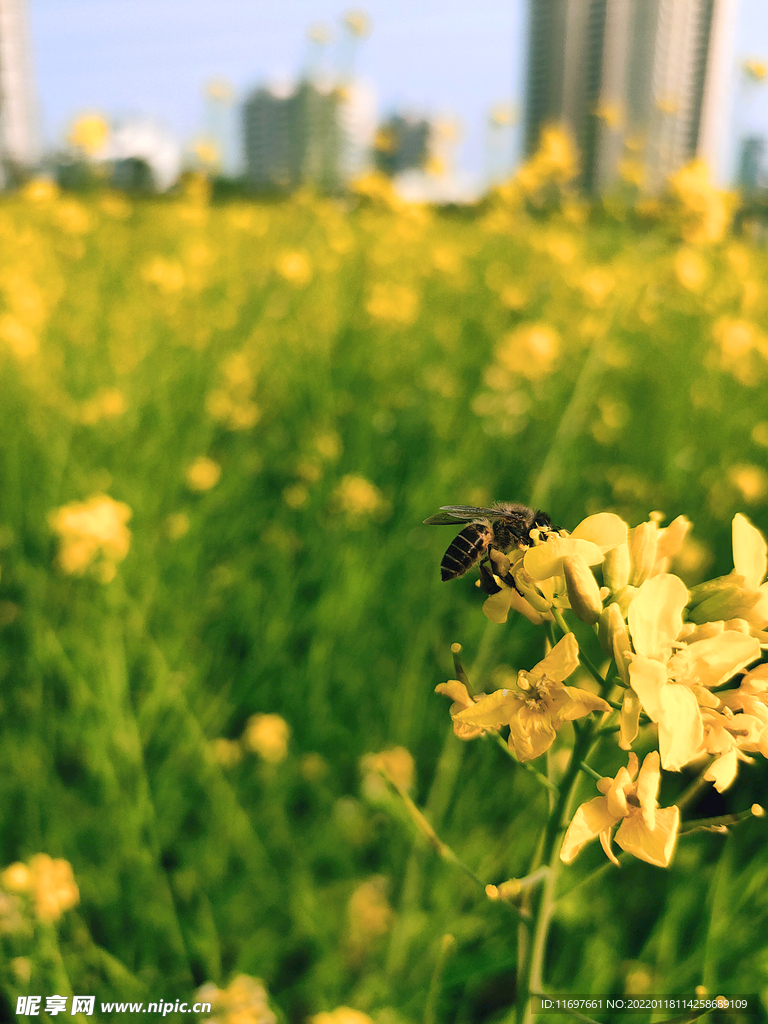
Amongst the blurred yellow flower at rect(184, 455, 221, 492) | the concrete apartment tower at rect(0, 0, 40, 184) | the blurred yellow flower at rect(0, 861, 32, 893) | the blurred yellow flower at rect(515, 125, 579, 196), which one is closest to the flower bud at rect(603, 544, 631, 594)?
the blurred yellow flower at rect(0, 861, 32, 893)

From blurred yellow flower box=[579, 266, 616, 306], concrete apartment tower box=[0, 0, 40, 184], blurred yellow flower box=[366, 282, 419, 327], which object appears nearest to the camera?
blurred yellow flower box=[366, 282, 419, 327]

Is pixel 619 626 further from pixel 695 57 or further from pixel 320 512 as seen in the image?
pixel 695 57

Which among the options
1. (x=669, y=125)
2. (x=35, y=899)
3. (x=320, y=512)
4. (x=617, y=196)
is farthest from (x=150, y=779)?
(x=669, y=125)

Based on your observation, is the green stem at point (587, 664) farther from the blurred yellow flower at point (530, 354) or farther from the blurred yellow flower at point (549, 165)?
the blurred yellow flower at point (549, 165)

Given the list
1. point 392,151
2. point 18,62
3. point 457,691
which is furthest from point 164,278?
point 18,62

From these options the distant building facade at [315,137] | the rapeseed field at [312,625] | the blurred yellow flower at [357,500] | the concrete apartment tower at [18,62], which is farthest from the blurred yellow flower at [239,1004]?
the concrete apartment tower at [18,62]

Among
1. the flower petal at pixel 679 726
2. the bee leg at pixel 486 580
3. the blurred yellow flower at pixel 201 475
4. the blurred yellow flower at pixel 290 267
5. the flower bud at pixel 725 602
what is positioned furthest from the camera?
the blurred yellow flower at pixel 290 267

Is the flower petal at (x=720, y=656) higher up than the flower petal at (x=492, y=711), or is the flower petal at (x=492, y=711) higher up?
the flower petal at (x=720, y=656)

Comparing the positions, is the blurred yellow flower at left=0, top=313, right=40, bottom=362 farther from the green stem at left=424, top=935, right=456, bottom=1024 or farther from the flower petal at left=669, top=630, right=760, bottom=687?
the flower petal at left=669, top=630, right=760, bottom=687
